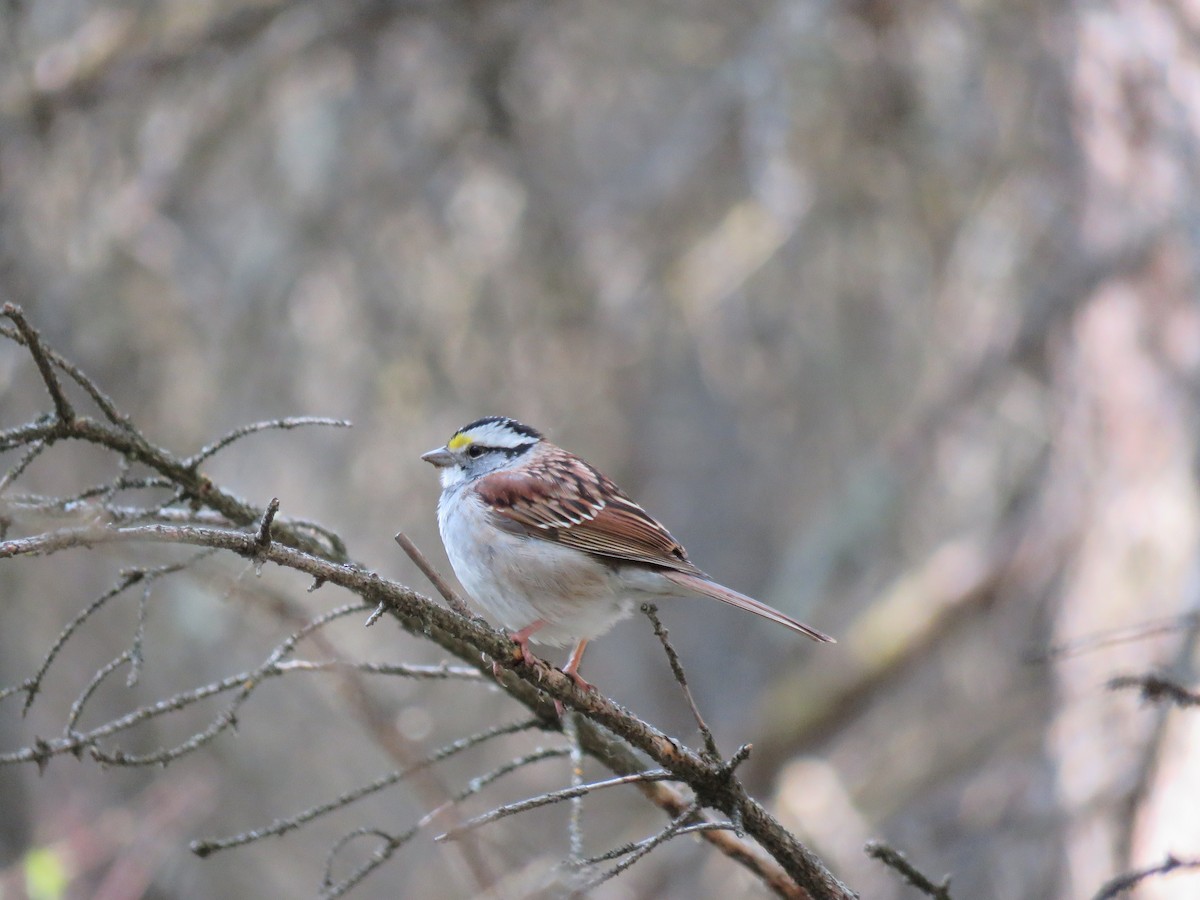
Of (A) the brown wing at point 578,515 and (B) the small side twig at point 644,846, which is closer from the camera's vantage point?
(B) the small side twig at point 644,846

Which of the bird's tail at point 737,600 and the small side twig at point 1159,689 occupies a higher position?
the bird's tail at point 737,600

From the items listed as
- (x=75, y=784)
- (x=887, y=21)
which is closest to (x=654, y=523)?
(x=75, y=784)

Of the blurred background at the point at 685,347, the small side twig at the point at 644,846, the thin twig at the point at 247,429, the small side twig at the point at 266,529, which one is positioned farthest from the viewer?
the blurred background at the point at 685,347

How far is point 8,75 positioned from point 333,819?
553 centimetres

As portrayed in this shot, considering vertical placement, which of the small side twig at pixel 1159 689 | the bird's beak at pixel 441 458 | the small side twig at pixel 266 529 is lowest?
the small side twig at pixel 1159 689

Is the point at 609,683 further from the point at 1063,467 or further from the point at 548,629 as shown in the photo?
the point at 548,629

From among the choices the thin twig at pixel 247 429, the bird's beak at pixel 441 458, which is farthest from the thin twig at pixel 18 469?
the bird's beak at pixel 441 458

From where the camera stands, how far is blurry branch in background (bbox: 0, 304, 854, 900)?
1756 mm

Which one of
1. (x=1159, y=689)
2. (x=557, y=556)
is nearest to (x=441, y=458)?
(x=557, y=556)

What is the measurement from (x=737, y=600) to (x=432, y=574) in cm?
136

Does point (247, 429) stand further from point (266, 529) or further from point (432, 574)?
point (266, 529)

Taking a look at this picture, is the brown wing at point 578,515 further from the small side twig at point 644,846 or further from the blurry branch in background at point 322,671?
the small side twig at point 644,846

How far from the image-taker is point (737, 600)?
330 centimetres

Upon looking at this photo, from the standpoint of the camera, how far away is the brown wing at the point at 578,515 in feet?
12.3
